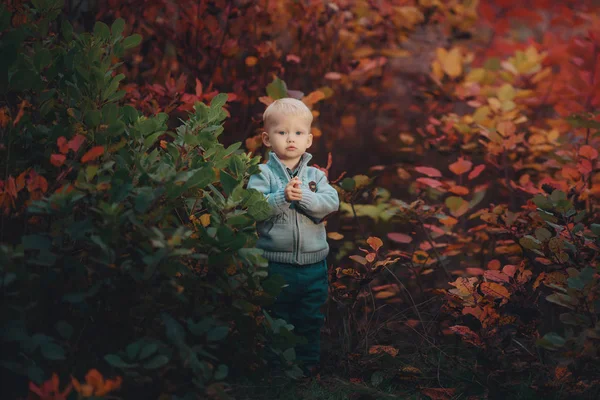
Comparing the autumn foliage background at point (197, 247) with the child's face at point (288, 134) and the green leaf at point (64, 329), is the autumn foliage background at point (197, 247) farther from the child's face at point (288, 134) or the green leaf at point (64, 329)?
the child's face at point (288, 134)

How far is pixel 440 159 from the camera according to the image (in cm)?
527

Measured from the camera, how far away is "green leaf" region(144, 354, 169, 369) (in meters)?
2.29

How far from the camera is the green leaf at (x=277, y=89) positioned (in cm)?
342

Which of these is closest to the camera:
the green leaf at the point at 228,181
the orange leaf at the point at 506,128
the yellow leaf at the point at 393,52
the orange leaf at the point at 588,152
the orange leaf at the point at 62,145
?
the orange leaf at the point at 62,145

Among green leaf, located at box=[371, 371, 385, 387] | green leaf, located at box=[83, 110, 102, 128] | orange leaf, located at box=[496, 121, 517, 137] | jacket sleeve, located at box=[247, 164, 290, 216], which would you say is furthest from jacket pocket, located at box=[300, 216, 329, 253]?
orange leaf, located at box=[496, 121, 517, 137]

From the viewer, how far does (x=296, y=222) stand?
9.89 ft

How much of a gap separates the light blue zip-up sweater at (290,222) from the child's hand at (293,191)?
3cm

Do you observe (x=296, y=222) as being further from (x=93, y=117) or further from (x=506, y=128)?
(x=506, y=128)

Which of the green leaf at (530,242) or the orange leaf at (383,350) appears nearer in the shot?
the green leaf at (530,242)

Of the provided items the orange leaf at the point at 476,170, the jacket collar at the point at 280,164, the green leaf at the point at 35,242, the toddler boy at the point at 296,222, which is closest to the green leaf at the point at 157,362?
the green leaf at the point at 35,242

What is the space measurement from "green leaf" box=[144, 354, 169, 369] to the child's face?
111cm

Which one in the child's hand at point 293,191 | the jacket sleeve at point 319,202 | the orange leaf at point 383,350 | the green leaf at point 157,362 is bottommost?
the orange leaf at point 383,350

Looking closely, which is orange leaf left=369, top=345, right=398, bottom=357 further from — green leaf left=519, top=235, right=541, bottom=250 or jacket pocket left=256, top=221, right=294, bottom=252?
green leaf left=519, top=235, right=541, bottom=250

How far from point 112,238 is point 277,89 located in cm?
140
